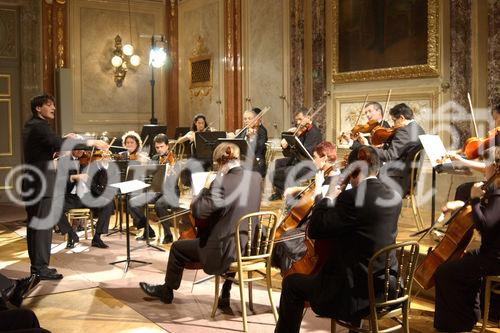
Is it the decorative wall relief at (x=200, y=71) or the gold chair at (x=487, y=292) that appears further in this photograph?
the decorative wall relief at (x=200, y=71)

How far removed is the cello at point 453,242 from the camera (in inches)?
138

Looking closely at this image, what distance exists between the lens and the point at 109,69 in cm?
1115

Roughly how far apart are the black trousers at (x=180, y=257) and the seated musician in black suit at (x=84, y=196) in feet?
7.54

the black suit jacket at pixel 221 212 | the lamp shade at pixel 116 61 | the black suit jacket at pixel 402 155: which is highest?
the lamp shade at pixel 116 61

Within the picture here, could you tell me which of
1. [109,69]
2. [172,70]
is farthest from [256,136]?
[109,69]

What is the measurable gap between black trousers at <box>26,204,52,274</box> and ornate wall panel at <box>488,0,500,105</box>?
440 centimetres

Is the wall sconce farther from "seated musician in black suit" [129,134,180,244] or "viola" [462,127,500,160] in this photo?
"viola" [462,127,500,160]

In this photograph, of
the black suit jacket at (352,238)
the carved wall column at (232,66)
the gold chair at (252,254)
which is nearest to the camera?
the black suit jacket at (352,238)

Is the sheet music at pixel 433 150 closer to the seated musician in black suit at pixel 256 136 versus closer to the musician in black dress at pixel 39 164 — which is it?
the musician in black dress at pixel 39 164

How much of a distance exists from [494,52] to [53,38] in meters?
7.28

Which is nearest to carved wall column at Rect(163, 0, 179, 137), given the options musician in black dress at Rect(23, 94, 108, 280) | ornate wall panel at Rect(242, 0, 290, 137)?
ornate wall panel at Rect(242, 0, 290, 137)

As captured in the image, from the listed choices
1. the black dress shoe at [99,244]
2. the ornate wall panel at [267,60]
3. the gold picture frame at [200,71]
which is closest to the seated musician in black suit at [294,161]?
the ornate wall panel at [267,60]

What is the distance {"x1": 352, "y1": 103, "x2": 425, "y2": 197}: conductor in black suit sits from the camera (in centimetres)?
556

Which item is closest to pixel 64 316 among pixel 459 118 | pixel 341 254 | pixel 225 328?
pixel 225 328
